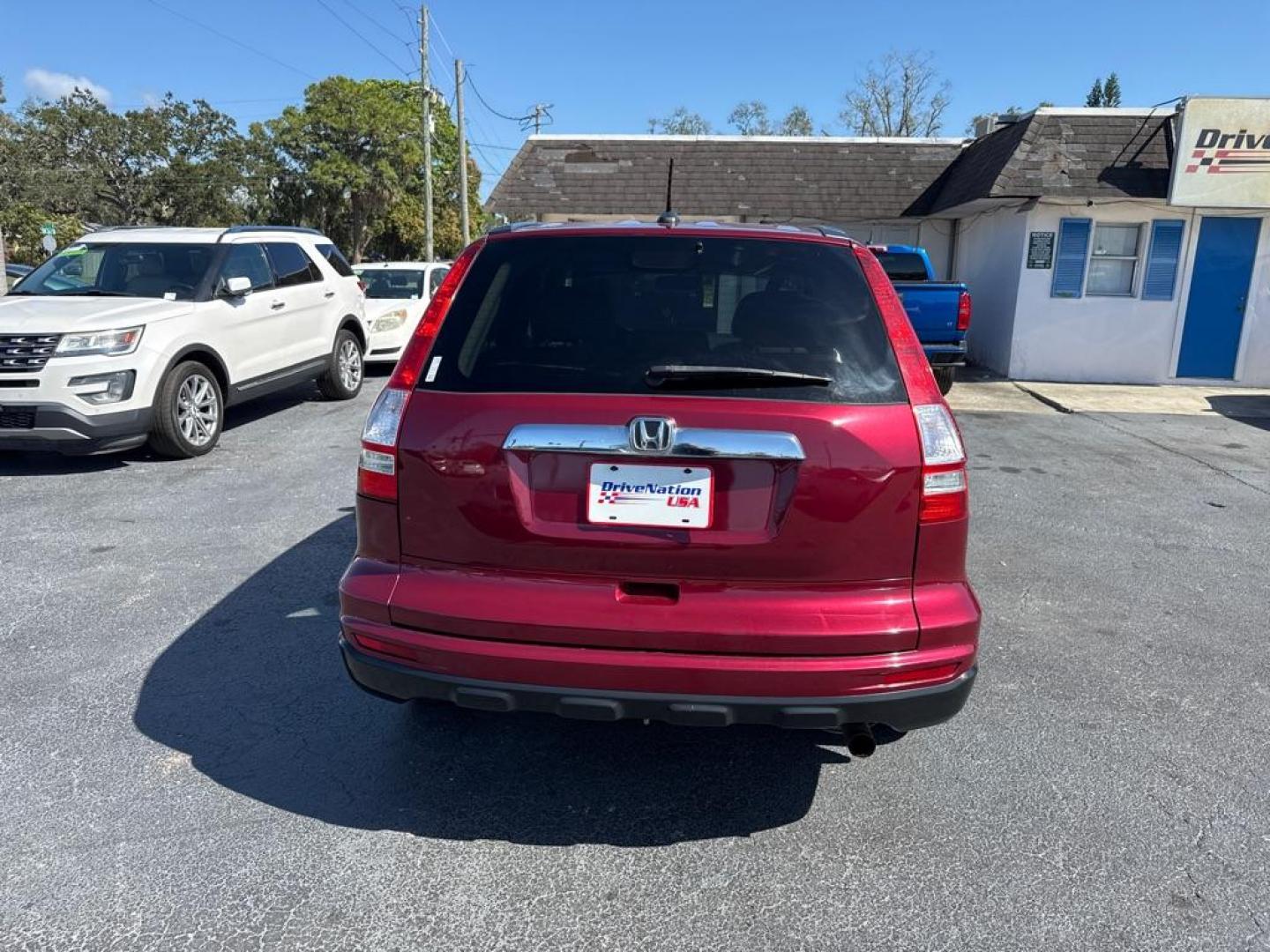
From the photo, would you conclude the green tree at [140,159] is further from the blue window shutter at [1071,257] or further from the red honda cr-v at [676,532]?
the red honda cr-v at [676,532]

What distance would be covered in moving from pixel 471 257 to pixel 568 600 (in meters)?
1.18

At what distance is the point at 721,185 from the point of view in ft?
56.3

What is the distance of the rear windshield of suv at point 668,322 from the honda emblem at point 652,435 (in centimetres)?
13

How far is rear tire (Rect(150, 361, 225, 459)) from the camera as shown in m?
6.96

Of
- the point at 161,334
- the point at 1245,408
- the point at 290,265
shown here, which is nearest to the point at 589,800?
the point at 161,334

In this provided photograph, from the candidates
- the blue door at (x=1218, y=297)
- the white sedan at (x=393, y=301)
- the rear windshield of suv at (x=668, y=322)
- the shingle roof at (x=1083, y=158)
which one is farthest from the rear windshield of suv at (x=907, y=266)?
the rear windshield of suv at (x=668, y=322)

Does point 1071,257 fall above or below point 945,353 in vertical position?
above

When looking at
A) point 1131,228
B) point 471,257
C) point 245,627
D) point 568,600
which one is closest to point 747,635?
point 568,600

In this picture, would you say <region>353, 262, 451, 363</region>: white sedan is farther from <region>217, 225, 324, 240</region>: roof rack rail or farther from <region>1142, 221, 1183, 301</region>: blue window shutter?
<region>1142, 221, 1183, 301</region>: blue window shutter

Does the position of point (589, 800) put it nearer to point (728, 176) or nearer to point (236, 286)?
point (236, 286)

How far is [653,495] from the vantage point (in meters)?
2.41

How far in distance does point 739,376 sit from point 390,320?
35.2ft

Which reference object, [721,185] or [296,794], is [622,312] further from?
[721,185]

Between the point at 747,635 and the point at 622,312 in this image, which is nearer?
the point at 747,635
